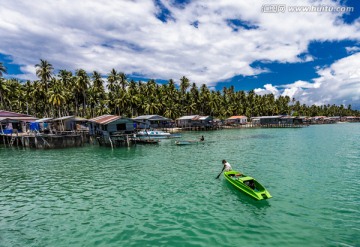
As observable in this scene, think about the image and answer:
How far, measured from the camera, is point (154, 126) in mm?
82188

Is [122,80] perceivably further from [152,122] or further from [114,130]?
[114,130]

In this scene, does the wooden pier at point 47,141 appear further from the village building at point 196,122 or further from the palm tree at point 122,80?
the village building at point 196,122

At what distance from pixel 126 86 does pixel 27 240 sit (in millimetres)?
82385

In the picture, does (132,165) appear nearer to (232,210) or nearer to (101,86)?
(232,210)

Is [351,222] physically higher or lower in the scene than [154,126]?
lower

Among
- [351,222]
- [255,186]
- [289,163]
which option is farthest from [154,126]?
[351,222]

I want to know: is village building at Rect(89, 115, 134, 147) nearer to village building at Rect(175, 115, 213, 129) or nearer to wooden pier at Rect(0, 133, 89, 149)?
wooden pier at Rect(0, 133, 89, 149)

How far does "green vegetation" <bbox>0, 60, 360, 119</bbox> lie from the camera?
6985cm

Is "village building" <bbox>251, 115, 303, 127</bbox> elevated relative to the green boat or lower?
elevated

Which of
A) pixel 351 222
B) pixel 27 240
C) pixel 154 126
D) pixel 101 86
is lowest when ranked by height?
pixel 351 222

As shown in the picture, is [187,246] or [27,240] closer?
[187,246]

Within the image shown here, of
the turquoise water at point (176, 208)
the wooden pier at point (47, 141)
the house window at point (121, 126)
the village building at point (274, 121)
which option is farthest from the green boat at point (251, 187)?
the village building at point (274, 121)

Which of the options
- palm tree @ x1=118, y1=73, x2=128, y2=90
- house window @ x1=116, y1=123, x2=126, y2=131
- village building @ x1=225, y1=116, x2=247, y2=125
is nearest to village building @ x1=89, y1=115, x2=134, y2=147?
house window @ x1=116, y1=123, x2=126, y2=131

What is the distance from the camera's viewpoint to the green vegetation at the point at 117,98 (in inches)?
2750
